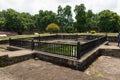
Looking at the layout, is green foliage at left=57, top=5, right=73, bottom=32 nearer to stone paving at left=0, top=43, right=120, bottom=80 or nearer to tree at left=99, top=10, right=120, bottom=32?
tree at left=99, top=10, right=120, bottom=32

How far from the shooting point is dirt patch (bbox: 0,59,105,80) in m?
5.43

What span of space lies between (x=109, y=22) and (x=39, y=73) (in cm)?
3929

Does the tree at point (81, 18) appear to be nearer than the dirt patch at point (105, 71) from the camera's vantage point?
No

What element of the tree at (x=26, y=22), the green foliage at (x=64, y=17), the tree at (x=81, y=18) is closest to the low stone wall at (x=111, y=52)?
the tree at (x=26, y=22)

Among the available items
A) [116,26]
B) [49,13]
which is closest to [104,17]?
[116,26]

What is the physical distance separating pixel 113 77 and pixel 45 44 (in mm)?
4381

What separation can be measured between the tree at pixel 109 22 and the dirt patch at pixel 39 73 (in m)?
37.7

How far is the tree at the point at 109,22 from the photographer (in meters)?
40.7

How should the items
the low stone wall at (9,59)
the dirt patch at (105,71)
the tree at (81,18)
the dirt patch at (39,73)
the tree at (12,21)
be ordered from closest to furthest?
the dirt patch at (39,73) < the dirt patch at (105,71) < the low stone wall at (9,59) < the tree at (12,21) < the tree at (81,18)

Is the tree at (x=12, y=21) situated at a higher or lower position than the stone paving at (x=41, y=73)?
higher

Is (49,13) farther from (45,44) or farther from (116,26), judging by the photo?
(45,44)

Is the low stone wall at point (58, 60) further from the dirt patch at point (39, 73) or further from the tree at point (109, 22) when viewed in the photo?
the tree at point (109, 22)

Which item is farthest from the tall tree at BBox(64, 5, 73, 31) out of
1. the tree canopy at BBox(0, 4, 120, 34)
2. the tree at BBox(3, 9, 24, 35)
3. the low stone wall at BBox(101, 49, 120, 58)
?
the low stone wall at BBox(101, 49, 120, 58)

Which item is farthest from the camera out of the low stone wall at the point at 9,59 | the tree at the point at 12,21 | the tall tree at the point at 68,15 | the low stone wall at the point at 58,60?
the tall tree at the point at 68,15
